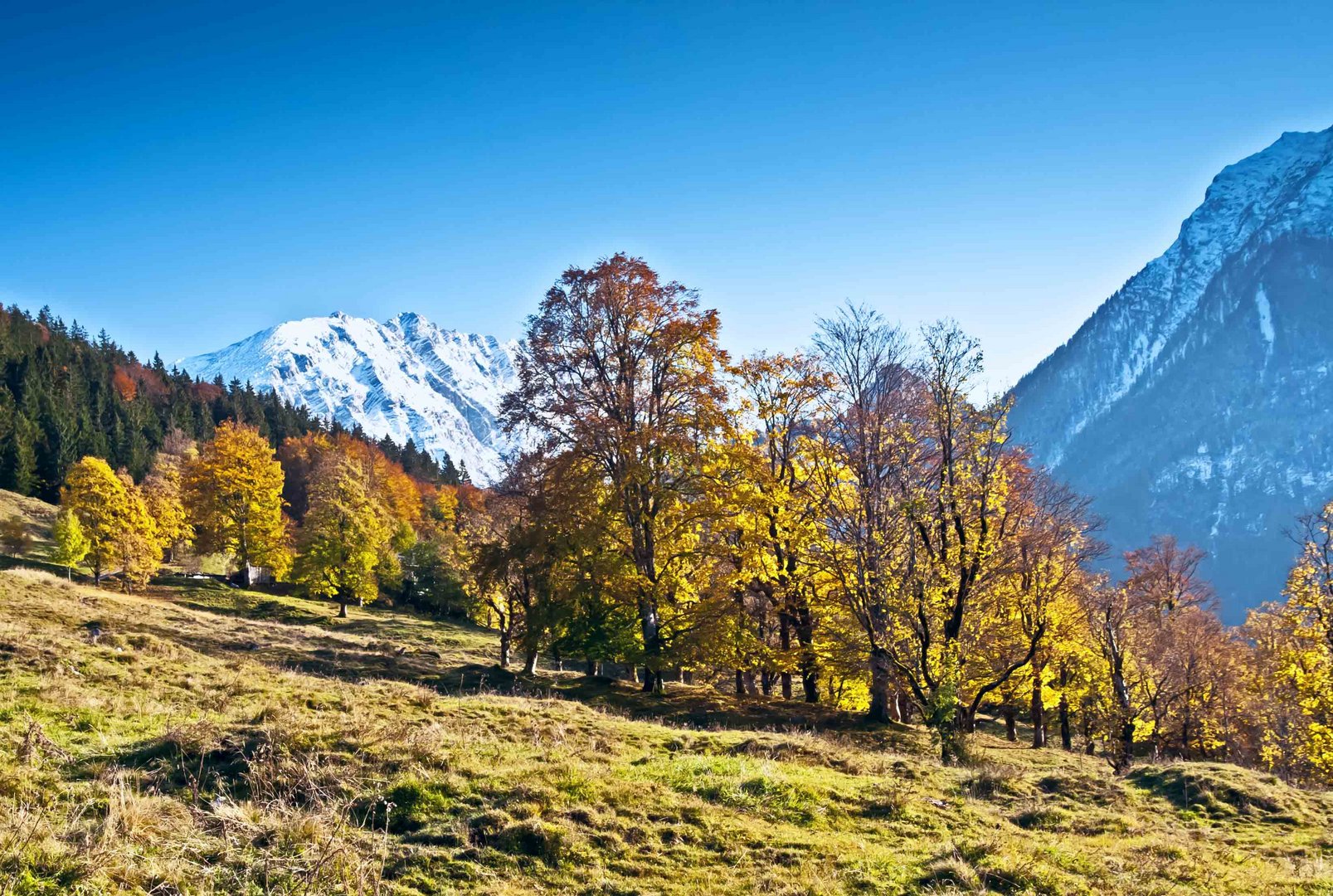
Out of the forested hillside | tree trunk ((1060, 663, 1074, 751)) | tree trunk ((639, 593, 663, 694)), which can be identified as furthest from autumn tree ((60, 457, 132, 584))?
tree trunk ((1060, 663, 1074, 751))

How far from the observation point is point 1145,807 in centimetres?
1513

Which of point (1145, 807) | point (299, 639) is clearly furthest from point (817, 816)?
point (299, 639)

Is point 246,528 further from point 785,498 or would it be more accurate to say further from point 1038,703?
point 1038,703

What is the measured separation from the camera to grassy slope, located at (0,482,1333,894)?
7.99 m

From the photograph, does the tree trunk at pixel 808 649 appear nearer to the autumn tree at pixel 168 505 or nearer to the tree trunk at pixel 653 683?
the tree trunk at pixel 653 683

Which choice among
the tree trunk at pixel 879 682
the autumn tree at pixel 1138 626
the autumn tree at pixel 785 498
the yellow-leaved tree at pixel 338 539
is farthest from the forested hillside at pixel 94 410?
the autumn tree at pixel 1138 626

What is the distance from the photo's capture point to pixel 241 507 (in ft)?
206

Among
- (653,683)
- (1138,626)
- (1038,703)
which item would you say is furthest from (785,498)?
(1138,626)

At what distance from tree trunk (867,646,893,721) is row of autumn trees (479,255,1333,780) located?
0.06 metres

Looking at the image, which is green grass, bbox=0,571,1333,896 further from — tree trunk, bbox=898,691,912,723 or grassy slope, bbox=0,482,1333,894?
tree trunk, bbox=898,691,912,723

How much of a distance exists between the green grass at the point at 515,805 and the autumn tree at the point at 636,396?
8.99 meters

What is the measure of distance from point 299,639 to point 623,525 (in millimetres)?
21630

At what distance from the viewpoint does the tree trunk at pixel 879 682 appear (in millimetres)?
22125

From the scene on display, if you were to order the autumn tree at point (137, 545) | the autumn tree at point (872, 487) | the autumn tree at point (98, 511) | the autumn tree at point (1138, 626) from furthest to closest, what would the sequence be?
the autumn tree at point (98, 511) → the autumn tree at point (137, 545) → the autumn tree at point (1138, 626) → the autumn tree at point (872, 487)
